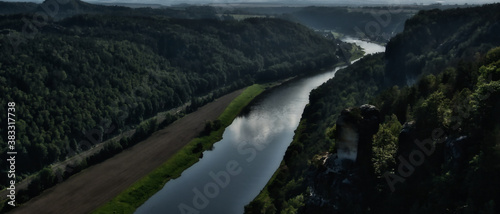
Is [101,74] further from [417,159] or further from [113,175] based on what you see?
[417,159]

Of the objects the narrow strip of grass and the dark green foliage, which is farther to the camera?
the dark green foliage

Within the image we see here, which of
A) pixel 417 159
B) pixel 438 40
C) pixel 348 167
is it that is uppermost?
pixel 438 40

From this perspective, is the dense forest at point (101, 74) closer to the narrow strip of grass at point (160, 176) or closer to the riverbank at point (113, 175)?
the riverbank at point (113, 175)

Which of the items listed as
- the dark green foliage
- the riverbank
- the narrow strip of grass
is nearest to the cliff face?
the narrow strip of grass

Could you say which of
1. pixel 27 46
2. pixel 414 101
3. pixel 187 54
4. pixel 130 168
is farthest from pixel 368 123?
pixel 187 54

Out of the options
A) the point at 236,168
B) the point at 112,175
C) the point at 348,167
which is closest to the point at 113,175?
the point at 112,175

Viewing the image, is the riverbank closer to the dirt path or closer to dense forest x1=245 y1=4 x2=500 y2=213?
the dirt path
